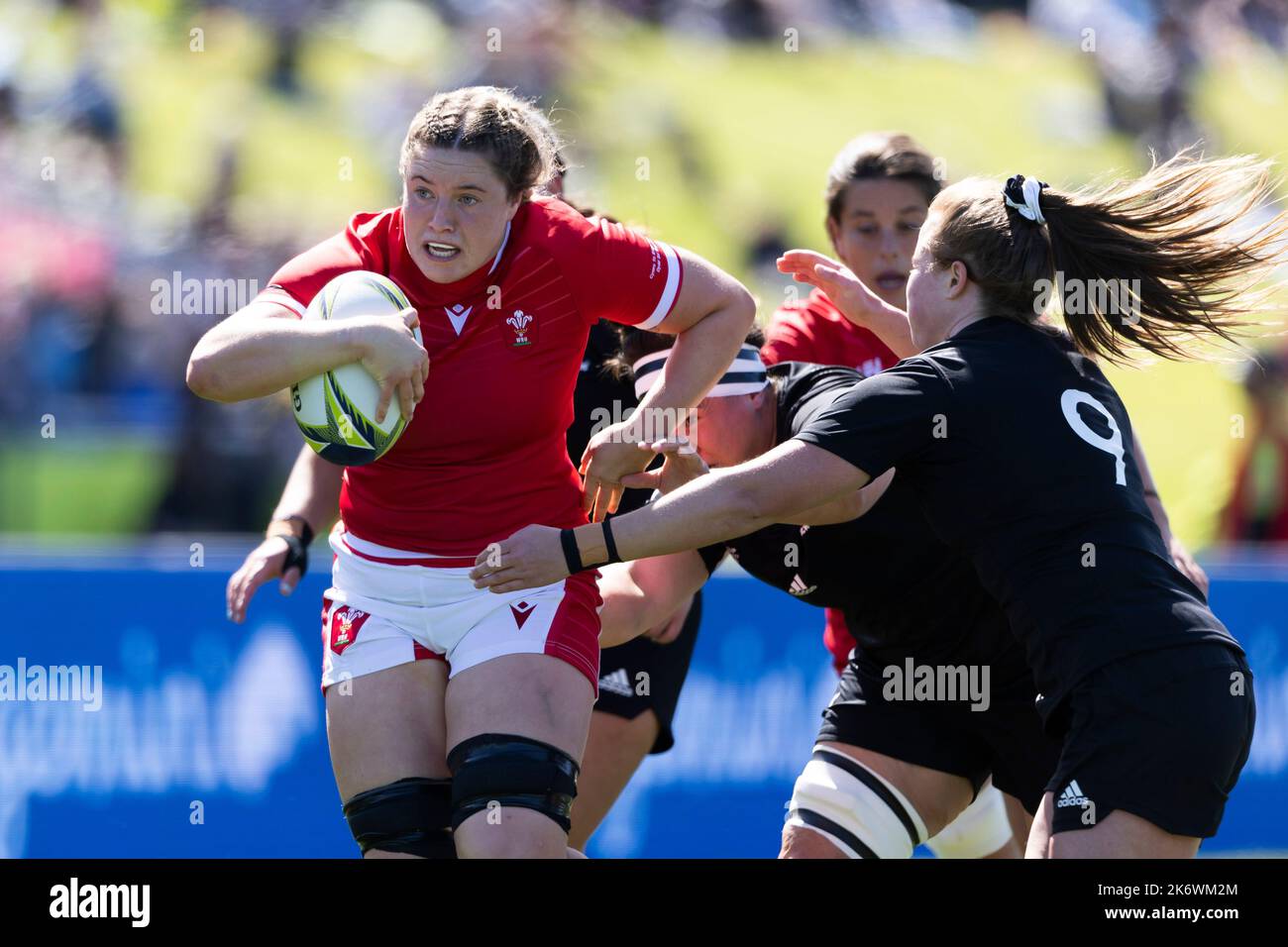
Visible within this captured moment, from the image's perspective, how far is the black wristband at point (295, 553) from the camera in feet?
13.7

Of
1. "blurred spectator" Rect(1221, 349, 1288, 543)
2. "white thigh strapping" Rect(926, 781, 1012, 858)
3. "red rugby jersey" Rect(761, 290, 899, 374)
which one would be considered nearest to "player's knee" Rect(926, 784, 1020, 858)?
"white thigh strapping" Rect(926, 781, 1012, 858)

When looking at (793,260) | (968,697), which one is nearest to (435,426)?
(793,260)

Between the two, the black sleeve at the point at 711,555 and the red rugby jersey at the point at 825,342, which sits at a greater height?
the red rugby jersey at the point at 825,342

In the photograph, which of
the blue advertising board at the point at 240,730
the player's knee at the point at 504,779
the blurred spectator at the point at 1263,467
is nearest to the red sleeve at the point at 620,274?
the player's knee at the point at 504,779

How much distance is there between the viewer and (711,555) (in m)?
4.30

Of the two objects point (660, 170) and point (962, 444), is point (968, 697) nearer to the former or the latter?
point (962, 444)

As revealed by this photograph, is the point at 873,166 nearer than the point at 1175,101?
Yes

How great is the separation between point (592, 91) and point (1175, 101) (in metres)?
4.11

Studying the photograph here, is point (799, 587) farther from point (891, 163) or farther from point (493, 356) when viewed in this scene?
point (891, 163)

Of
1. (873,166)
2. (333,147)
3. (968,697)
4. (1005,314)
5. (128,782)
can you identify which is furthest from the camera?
(333,147)

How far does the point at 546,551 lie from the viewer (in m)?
3.30

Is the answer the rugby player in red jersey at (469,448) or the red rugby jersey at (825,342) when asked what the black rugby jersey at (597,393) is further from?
the rugby player in red jersey at (469,448)

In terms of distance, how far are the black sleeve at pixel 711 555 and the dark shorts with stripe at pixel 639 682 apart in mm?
721

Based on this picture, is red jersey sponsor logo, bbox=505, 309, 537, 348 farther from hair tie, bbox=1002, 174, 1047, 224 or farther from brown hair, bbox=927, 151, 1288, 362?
hair tie, bbox=1002, 174, 1047, 224
